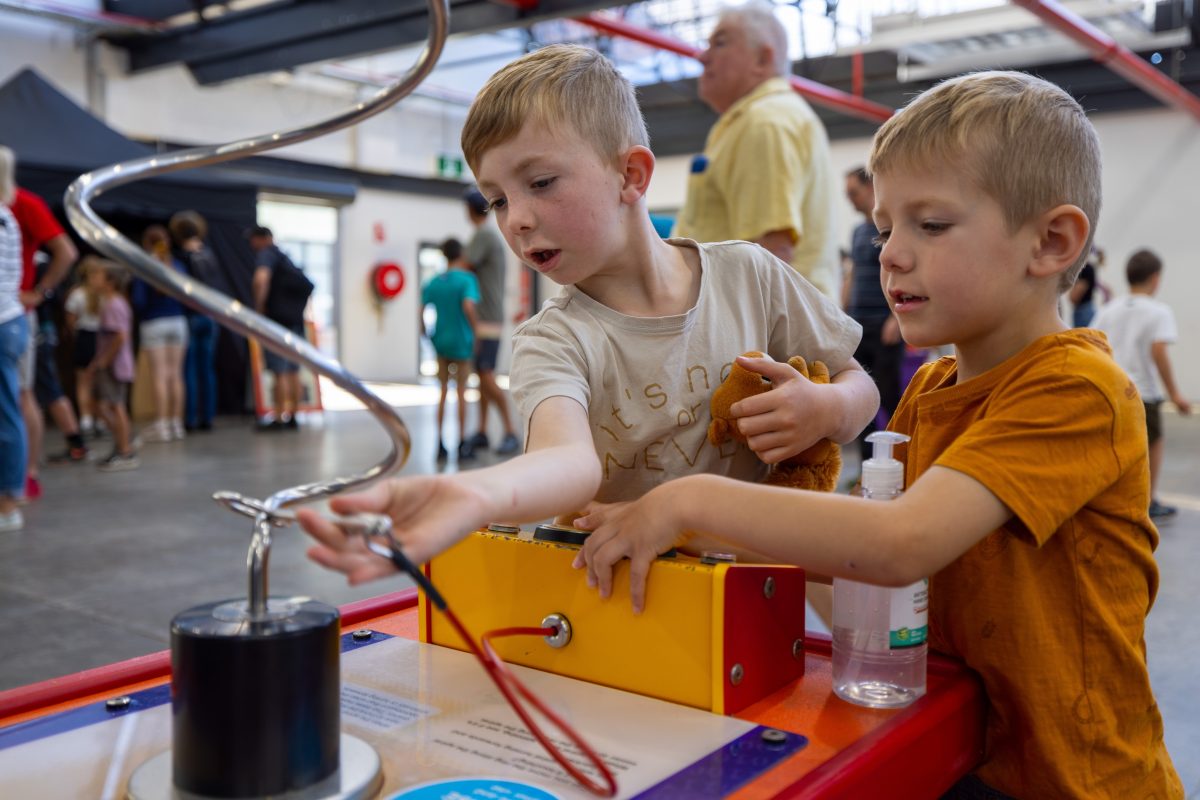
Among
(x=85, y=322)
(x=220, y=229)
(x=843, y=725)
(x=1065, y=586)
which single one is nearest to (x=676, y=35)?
(x=220, y=229)

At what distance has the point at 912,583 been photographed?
0.76 m

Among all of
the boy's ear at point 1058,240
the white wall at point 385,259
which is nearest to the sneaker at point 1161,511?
the boy's ear at point 1058,240

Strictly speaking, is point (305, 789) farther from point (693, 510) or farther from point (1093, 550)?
point (1093, 550)

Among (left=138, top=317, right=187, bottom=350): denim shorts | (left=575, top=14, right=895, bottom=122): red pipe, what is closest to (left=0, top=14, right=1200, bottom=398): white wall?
(left=575, top=14, right=895, bottom=122): red pipe

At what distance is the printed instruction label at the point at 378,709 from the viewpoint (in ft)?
2.52

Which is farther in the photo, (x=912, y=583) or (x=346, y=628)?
(x=346, y=628)

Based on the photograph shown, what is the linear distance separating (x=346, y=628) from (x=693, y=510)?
445 mm

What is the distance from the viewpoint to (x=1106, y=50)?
6.41m

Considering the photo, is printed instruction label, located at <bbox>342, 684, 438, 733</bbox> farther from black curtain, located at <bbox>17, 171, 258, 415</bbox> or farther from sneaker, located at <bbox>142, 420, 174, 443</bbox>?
black curtain, located at <bbox>17, 171, 258, 415</bbox>

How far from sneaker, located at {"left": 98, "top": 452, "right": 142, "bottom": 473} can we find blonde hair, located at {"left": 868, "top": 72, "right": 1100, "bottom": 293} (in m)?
5.20

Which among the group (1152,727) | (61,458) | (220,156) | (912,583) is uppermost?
(220,156)

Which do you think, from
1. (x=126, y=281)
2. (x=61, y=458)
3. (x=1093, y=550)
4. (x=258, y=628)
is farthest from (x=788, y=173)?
(x=126, y=281)

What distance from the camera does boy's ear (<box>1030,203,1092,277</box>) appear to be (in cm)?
88

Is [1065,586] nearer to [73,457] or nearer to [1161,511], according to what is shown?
[1161,511]
